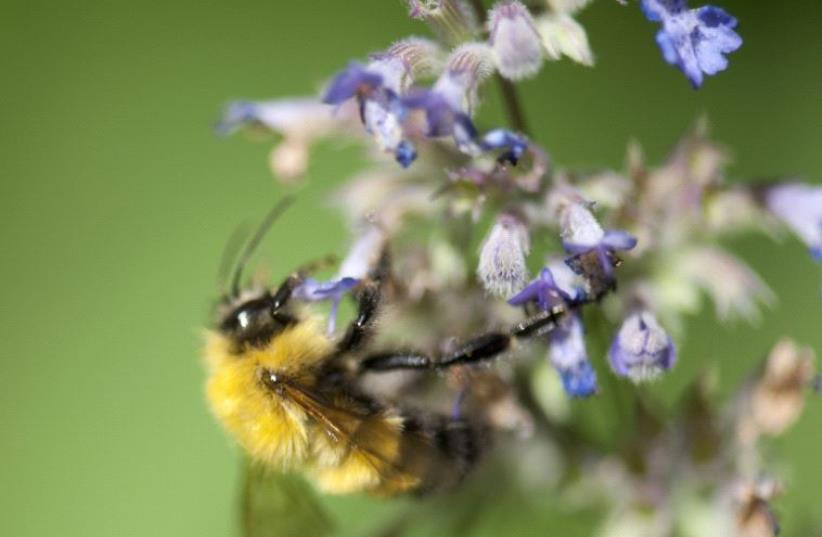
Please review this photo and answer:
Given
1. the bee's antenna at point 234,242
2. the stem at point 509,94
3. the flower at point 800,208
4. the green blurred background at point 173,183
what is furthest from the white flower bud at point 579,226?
the green blurred background at point 173,183

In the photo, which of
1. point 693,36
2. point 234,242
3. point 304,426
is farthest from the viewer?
point 234,242

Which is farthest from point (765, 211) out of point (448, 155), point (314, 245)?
point (314, 245)

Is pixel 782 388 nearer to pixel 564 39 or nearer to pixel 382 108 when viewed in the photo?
pixel 564 39

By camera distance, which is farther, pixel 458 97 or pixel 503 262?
pixel 503 262

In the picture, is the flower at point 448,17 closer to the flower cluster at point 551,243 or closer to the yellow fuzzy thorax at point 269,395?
the flower cluster at point 551,243

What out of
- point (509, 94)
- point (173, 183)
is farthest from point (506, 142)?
point (173, 183)

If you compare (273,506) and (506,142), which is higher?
(506,142)
